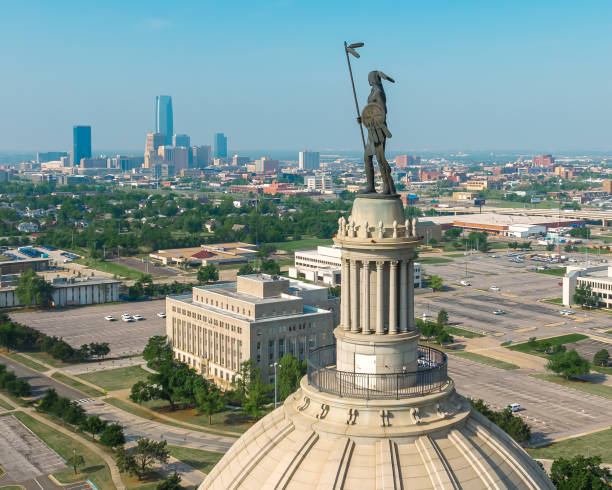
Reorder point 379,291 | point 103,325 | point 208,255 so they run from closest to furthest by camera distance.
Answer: point 379,291
point 103,325
point 208,255

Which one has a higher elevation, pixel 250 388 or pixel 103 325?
pixel 250 388

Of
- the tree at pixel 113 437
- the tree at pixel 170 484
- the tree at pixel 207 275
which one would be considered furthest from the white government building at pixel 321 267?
the tree at pixel 170 484

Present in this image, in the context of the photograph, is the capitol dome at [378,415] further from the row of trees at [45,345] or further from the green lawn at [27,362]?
the row of trees at [45,345]

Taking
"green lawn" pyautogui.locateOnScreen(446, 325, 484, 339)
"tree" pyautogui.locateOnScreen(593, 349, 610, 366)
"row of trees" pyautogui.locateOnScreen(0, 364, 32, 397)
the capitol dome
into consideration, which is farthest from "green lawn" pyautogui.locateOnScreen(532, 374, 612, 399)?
the capitol dome

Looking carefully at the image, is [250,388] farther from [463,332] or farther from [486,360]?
[463,332]

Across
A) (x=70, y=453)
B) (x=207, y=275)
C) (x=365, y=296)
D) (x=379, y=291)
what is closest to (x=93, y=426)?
(x=70, y=453)

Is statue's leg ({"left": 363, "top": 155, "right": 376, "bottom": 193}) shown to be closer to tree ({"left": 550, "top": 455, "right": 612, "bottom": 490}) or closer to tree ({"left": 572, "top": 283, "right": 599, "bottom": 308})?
tree ({"left": 550, "top": 455, "right": 612, "bottom": 490})
